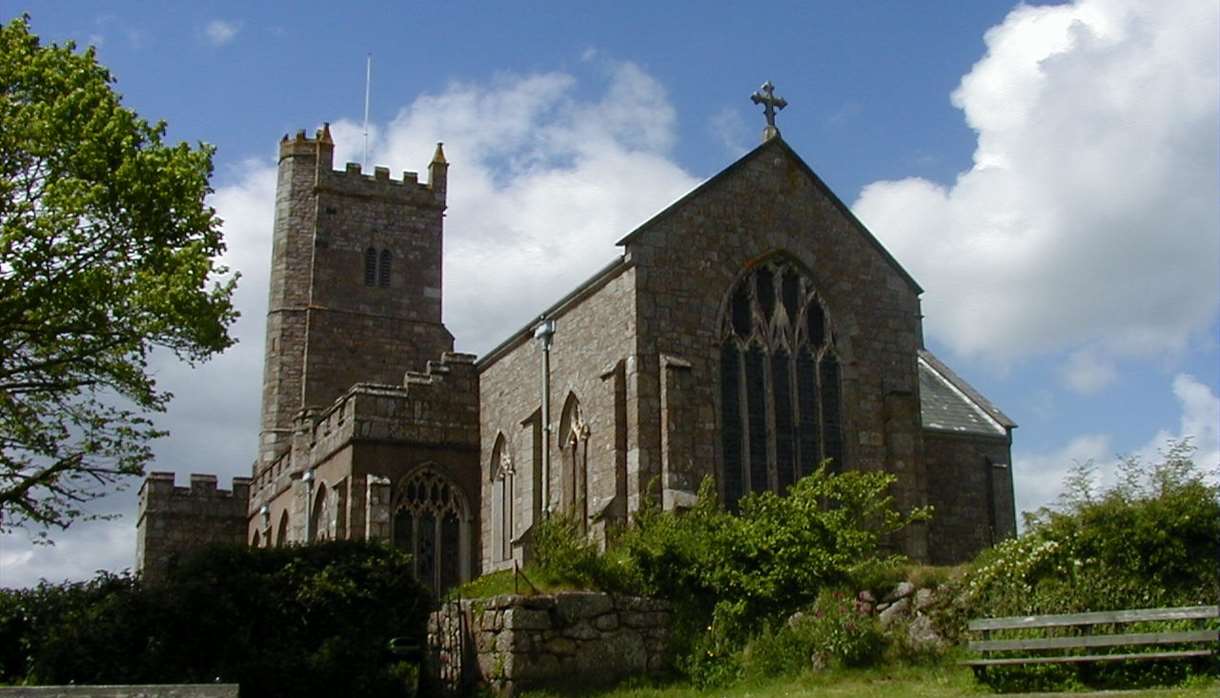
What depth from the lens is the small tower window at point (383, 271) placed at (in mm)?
42219

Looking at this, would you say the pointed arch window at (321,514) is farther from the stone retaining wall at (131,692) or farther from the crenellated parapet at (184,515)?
the stone retaining wall at (131,692)

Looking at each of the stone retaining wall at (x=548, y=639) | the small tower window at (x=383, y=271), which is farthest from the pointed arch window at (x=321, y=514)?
the stone retaining wall at (x=548, y=639)

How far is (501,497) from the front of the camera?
28.8 meters

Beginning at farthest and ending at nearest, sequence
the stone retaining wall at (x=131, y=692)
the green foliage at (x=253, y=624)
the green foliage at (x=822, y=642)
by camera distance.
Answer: the green foliage at (x=822, y=642), the green foliage at (x=253, y=624), the stone retaining wall at (x=131, y=692)

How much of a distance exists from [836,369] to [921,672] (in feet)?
36.0

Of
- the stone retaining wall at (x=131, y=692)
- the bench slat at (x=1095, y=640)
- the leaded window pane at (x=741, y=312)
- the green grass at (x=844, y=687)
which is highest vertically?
the leaded window pane at (x=741, y=312)

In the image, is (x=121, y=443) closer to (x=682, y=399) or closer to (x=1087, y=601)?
(x=682, y=399)

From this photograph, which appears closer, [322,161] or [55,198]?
[55,198]

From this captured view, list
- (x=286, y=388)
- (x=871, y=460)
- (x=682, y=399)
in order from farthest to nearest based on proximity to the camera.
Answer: (x=286, y=388) → (x=871, y=460) → (x=682, y=399)

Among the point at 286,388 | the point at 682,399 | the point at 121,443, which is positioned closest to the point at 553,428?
the point at 682,399

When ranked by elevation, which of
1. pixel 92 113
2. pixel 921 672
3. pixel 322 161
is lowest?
pixel 921 672

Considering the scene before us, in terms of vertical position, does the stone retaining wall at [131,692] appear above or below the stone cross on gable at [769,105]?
below

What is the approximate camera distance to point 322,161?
4222 centimetres

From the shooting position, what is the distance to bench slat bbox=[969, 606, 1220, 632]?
12.5 meters
